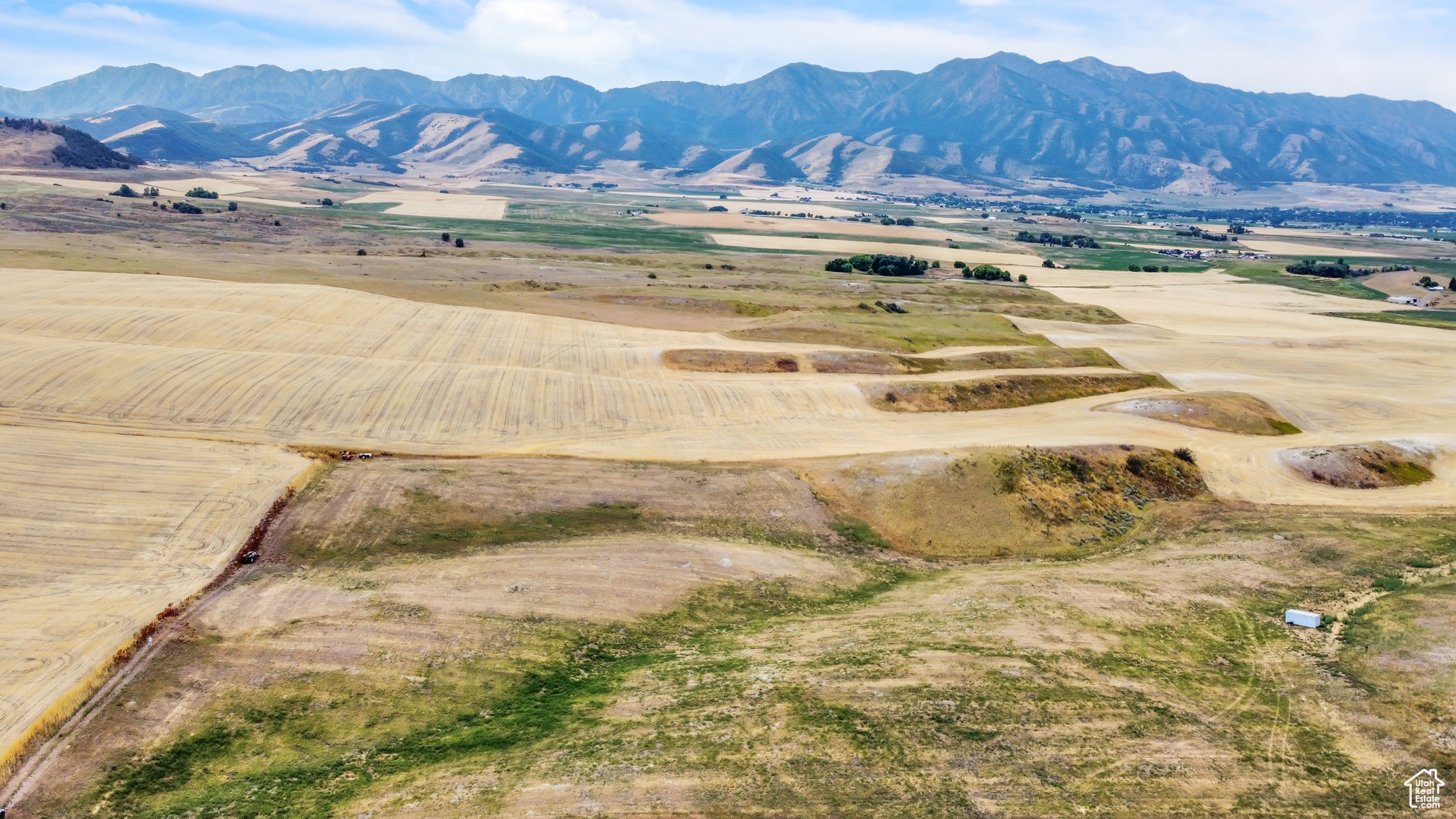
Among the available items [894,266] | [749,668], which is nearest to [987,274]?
[894,266]

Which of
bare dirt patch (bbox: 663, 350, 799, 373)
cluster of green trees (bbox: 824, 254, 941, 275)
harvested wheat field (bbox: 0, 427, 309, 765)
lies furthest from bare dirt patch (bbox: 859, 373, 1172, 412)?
cluster of green trees (bbox: 824, 254, 941, 275)

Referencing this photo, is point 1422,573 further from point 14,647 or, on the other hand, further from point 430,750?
point 14,647

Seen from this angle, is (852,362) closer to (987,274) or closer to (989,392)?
(989,392)

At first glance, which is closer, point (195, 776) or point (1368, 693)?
point (195, 776)

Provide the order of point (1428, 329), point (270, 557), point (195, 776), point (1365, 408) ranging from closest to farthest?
point (195, 776) < point (270, 557) < point (1365, 408) < point (1428, 329)

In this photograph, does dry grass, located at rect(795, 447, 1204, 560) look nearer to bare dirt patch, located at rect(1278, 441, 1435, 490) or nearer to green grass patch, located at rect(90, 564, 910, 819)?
bare dirt patch, located at rect(1278, 441, 1435, 490)

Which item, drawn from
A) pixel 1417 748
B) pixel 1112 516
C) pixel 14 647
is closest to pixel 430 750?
pixel 14 647

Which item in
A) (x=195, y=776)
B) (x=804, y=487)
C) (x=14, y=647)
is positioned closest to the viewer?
(x=195, y=776)
